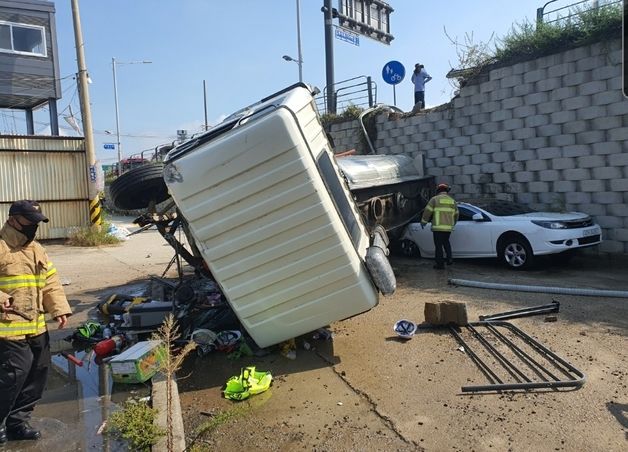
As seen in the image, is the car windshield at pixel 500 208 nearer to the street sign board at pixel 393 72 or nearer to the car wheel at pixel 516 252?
the car wheel at pixel 516 252

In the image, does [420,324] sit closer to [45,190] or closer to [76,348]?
[76,348]

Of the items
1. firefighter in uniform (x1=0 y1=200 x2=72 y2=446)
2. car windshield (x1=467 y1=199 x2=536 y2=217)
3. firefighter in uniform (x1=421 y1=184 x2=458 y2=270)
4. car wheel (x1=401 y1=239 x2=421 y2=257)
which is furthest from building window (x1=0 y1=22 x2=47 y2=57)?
firefighter in uniform (x1=0 y1=200 x2=72 y2=446)

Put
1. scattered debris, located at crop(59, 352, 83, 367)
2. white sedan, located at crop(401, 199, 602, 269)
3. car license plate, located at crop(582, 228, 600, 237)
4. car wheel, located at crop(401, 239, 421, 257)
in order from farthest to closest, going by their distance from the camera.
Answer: car wheel, located at crop(401, 239, 421, 257) → car license plate, located at crop(582, 228, 600, 237) → white sedan, located at crop(401, 199, 602, 269) → scattered debris, located at crop(59, 352, 83, 367)

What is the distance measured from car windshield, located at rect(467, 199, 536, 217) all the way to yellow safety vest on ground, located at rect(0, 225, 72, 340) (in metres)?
7.82

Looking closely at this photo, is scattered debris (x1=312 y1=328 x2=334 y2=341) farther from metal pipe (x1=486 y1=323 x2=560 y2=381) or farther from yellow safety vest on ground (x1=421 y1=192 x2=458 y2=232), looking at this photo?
yellow safety vest on ground (x1=421 y1=192 x2=458 y2=232)

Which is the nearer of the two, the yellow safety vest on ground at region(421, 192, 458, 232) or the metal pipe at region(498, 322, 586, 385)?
the metal pipe at region(498, 322, 586, 385)

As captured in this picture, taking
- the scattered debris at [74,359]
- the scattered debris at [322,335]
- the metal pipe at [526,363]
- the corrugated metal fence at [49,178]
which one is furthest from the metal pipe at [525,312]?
the corrugated metal fence at [49,178]

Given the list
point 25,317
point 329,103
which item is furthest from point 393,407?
point 329,103

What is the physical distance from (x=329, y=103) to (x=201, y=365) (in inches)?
524

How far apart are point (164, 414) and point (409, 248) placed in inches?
302

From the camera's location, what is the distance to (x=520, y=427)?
3.46 m

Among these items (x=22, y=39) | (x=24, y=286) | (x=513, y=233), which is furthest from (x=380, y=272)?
(x=22, y=39)

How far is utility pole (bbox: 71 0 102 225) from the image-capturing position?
48.0 ft

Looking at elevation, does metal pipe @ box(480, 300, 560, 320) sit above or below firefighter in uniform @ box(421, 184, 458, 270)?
below
